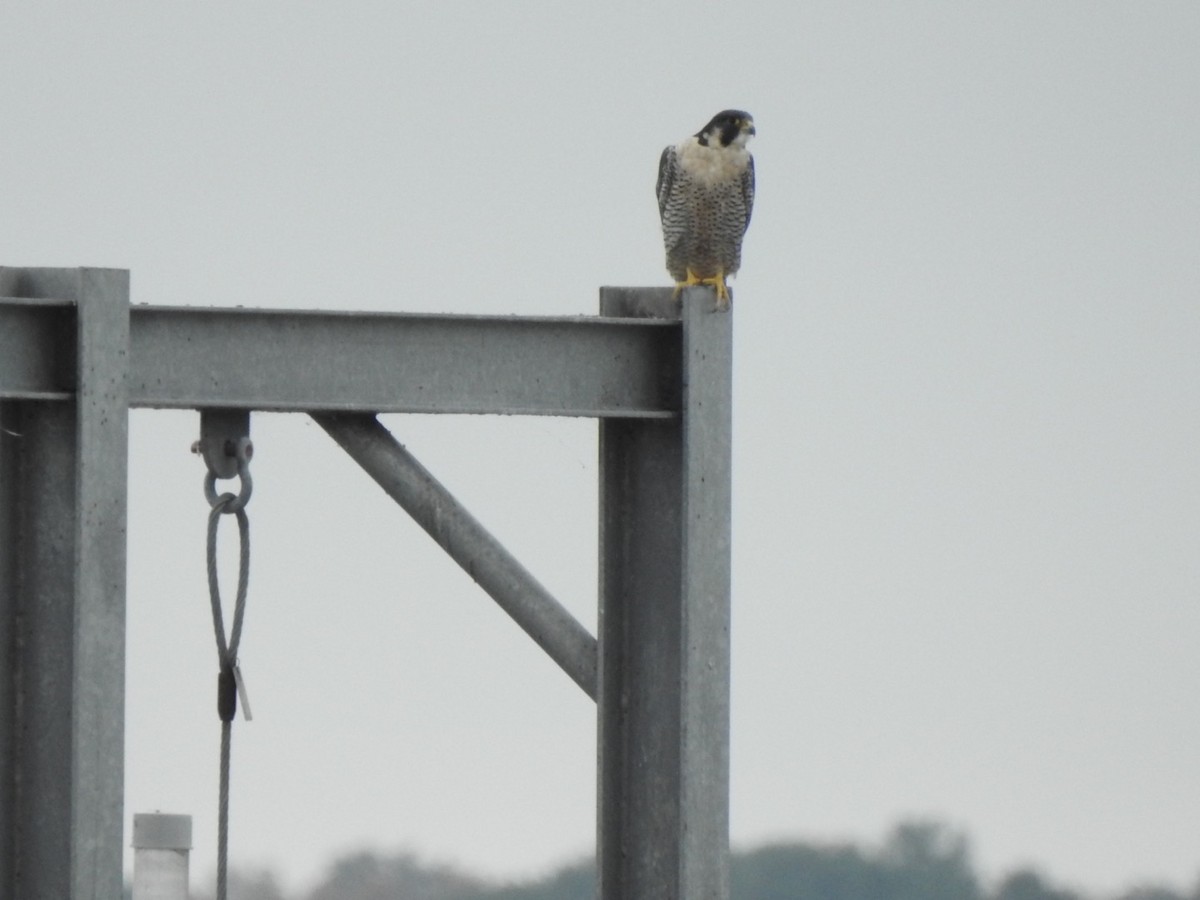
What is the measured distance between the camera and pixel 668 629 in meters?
6.19

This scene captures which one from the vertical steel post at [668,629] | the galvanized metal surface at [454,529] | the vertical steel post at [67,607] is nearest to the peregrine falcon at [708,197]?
the vertical steel post at [668,629]

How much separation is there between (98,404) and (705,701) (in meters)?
1.58

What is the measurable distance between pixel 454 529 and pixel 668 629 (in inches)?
22.8

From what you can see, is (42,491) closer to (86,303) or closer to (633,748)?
(86,303)

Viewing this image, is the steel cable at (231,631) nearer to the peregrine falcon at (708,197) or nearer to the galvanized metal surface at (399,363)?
the galvanized metal surface at (399,363)

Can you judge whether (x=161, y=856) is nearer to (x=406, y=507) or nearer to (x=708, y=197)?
(x=708, y=197)

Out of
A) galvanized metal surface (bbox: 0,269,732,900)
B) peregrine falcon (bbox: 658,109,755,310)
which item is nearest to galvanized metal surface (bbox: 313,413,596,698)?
galvanized metal surface (bbox: 0,269,732,900)

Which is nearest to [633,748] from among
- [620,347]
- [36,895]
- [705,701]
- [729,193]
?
[705,701]

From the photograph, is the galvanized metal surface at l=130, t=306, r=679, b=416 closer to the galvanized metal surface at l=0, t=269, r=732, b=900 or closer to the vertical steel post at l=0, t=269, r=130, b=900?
the galvanized metal surface at l=0, t=269, r=732, b=900

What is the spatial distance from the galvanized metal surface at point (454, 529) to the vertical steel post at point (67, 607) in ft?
2.05

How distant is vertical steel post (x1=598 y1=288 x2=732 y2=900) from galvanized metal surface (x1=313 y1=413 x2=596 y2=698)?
0.16 m

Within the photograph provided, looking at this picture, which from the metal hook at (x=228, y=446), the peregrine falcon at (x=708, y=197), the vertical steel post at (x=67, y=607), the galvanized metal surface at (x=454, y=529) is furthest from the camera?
the peregrine falcon at (x=708, y=197)

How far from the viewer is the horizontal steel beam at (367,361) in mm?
5750

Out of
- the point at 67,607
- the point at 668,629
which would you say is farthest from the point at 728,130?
the point at 67,607
